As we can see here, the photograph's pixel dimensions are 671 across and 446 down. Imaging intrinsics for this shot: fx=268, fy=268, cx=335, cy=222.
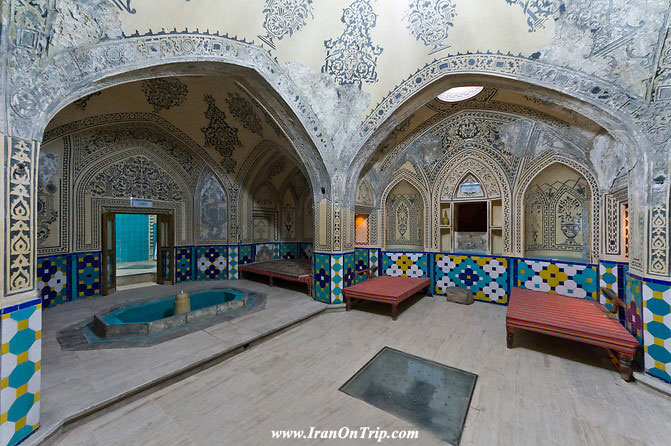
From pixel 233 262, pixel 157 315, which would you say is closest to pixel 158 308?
pixel 157 315

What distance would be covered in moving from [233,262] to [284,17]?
6.00 meters

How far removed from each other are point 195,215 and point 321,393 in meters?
6.21

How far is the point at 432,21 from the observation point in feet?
13.0

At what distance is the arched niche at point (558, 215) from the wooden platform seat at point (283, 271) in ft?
16.1

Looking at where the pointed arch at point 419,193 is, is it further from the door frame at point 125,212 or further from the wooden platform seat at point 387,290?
the door frame at point 125,212

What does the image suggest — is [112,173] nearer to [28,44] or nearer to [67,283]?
[67,283]

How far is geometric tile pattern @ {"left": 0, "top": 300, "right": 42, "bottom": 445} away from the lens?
6.11ft

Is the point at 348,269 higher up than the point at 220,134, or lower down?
lower down

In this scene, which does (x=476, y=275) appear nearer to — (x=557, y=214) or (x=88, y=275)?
(x=557, y=214)

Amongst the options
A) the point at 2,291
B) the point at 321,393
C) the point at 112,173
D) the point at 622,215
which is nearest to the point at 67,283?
the point at 112,173

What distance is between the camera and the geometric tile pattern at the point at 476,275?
575 centimetres

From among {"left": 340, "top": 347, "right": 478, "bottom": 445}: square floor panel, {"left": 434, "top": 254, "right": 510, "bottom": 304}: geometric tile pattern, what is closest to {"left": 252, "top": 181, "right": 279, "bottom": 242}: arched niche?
{"left": 434, "top": 254, "right": 510, "bottom": 304}: geometric tile pattern

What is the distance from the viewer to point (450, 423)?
2.28 m

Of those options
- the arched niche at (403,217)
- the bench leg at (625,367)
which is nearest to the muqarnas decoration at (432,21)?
the arched niche at (403,217)
